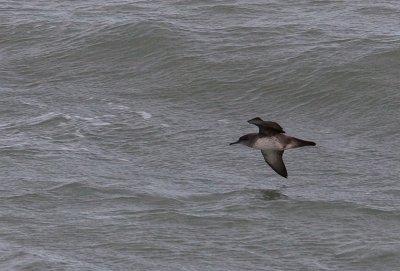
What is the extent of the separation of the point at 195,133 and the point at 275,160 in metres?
2.46

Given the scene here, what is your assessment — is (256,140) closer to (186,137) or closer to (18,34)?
(186,137)

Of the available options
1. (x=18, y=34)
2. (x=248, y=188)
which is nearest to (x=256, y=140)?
(x=248, y=188)

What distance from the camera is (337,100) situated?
15688 mm

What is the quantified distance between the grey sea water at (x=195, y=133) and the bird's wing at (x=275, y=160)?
0.22 meters

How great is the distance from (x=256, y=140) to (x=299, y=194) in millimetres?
845

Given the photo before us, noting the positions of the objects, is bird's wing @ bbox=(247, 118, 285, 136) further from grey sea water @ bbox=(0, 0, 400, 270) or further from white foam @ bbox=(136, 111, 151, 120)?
white foam @ bbox=(136, 111, 151, 120)

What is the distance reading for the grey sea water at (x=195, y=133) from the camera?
10.8 metres

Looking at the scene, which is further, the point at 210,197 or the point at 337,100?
the point at 337,100

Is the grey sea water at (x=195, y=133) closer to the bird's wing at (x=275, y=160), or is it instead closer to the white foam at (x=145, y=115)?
the white foam at (x=145, y=115)

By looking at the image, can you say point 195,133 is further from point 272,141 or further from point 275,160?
point 272,141

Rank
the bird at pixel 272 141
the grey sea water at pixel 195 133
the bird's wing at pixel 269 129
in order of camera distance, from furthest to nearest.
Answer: the bird at pixel 272 141 < the bird's wing at pixel 269 129 < the grey sea water at pixel 195 133

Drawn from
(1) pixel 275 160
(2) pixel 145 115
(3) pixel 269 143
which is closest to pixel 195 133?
(2) pixel 145 115

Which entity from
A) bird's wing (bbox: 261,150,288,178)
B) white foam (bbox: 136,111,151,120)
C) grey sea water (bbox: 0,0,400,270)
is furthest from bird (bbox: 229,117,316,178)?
white foam (bbox: 136,111,151,120)

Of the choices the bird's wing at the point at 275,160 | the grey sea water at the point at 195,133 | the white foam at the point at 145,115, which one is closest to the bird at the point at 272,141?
the bird's wing at the point at 275,160
